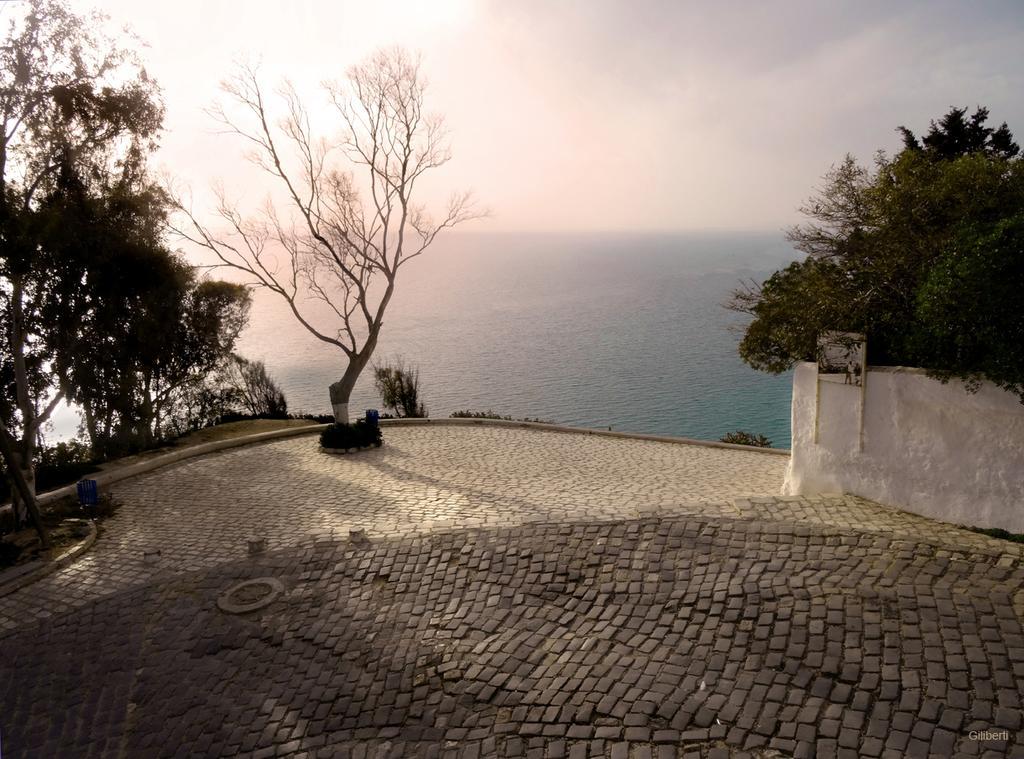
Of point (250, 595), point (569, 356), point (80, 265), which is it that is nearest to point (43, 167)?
point (80, 265)

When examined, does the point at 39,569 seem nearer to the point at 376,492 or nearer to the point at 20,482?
the point at 20,482

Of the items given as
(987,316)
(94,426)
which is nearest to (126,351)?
(94,426)

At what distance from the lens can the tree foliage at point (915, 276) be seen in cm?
857

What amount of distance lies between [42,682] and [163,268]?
40.2 ft

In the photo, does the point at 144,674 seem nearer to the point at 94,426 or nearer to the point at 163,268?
the point at 163,268

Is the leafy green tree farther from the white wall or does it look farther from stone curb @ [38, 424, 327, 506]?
the white wall

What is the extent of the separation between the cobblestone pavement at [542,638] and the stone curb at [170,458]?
9.13 feet

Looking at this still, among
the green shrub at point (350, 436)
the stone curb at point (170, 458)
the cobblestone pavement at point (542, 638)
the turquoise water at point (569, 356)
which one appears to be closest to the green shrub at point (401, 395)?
the turquoise water at point (569, 356)

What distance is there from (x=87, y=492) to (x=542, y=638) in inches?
374

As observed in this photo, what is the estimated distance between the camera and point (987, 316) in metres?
8.65

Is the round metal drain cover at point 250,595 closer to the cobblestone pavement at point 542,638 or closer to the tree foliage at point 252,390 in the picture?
the cobblestone pavement at point 542,638

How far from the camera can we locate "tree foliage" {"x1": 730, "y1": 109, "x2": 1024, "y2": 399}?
857cm

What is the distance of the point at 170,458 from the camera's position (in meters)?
16.2

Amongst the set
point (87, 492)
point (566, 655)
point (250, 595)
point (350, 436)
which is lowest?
point (566, 655)
